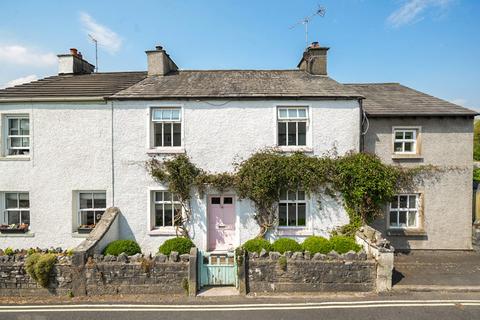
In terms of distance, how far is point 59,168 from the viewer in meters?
10.3

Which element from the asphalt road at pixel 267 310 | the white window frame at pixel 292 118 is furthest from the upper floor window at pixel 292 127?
the asphalt road at pixel 267 310

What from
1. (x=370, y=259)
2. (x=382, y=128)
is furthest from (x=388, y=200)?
(x=370, y=259)

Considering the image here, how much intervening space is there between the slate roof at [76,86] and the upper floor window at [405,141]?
12212 mm

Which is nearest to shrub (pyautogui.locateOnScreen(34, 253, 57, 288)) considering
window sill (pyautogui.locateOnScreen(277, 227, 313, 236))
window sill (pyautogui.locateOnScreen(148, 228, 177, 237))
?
window sill (pyautogui.locateOnScreen(148, 228, 177, 237))

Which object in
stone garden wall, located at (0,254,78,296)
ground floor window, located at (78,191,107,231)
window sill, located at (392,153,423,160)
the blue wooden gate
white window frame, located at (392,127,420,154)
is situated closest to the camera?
stone garden wall, located at (0,254,78,296)

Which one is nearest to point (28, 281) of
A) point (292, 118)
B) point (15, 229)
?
point (15, 229)

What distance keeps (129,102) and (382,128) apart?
10847 mm

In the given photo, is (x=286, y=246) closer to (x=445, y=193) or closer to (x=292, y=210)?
(x=292, y=210)

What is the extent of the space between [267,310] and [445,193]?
973cm

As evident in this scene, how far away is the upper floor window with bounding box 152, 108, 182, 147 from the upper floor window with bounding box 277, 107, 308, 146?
414cm

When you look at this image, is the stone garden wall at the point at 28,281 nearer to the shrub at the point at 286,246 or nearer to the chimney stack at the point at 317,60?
the shrub at the point at 286,246

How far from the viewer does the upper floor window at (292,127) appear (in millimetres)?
10423

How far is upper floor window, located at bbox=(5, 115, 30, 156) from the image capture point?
1064 cm

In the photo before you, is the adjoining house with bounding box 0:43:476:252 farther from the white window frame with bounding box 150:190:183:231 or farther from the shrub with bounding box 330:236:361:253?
the shrub with bounding box 330:236:361:253
